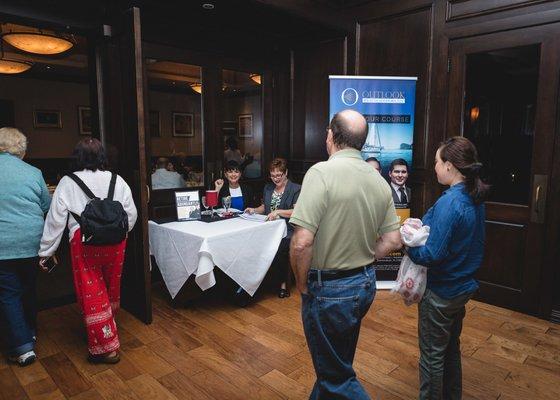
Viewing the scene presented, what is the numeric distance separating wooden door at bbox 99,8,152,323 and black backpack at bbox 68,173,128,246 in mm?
528

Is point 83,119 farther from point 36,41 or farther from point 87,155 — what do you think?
point 87,155

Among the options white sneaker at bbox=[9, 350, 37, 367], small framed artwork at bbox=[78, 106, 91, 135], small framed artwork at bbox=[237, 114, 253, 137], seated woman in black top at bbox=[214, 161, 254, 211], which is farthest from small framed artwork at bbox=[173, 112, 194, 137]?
small framed artwork at bbox=[78, 106, 91, 135]

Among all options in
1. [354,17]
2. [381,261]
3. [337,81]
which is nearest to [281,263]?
[381,261]

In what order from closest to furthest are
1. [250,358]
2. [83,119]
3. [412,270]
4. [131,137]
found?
[412,270] → [250,358] → [131,137] → [83,119]

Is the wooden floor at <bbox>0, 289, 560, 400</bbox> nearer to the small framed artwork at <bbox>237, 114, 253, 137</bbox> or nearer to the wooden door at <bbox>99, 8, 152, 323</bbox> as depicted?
the wooden door at <bbox>99, 8, 152, 323</bbox>

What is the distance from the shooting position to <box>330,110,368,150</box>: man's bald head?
1.67 m

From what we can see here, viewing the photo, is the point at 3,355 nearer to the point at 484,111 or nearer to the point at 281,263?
the point at 281,263

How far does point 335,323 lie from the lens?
1.66m

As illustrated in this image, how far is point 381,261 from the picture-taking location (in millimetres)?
4109

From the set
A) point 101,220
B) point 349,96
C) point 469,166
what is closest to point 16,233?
point 101,220

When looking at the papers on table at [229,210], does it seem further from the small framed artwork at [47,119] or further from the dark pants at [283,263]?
the small framed artwork at [47,119]

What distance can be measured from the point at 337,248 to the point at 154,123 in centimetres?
307

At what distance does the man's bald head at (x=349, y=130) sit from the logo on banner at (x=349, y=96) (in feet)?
8.12

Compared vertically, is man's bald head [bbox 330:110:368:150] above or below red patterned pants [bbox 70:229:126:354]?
above
